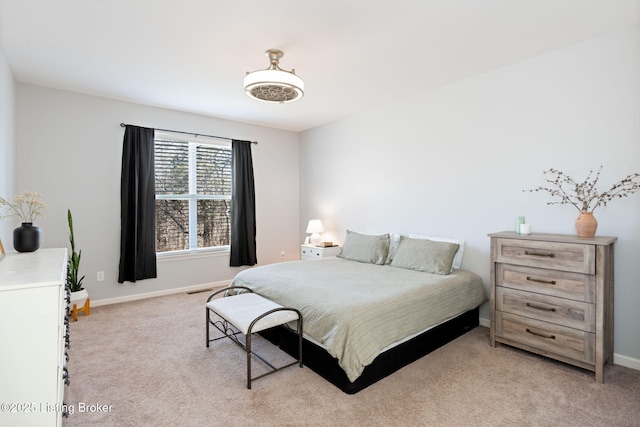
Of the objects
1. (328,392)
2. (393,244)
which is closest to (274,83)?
(328,392)

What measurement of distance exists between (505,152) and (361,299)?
2071 mm

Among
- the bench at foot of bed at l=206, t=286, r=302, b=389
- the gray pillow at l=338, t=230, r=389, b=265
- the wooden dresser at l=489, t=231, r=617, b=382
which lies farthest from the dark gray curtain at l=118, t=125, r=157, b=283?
the wooden dresser at l=489, t=231, r=617, b=382

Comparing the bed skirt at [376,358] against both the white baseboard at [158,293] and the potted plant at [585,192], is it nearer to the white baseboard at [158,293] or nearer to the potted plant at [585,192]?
the potted plant at [585,192]

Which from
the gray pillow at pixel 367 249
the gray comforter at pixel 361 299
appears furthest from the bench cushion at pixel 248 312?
the gray pillow at pixel 367 249

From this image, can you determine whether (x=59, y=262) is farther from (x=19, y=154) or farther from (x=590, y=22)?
(x=590, y=22)

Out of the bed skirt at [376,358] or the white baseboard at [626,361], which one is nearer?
the bed skirt at [376,358]

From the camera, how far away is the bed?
2.13 metres

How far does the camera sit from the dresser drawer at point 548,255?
89.7 inches

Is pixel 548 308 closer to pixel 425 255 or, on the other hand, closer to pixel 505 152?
pixel 425 255

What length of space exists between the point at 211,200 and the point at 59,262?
9.73ft

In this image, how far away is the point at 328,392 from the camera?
2.13 metres

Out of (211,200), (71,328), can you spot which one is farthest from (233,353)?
(211,200)

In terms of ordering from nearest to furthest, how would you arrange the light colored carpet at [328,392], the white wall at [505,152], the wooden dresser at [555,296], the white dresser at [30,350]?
the white dresser at [30,350]
the light colored carpet at [328,392]
the wooden dresser at [555,296]
the white wall at [505,152]

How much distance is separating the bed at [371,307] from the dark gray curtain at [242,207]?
5.44 ft
